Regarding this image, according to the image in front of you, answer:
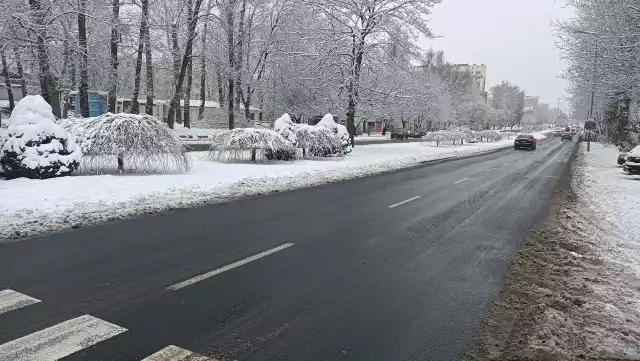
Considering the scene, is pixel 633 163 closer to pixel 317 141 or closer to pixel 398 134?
pixel 317 141

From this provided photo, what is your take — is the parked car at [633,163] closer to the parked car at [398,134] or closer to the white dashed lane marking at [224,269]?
the white dashed lane marking at [224,269]

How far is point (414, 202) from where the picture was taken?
11.9 meters

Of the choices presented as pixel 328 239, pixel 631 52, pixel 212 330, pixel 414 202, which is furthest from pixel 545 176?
pixel 212 330

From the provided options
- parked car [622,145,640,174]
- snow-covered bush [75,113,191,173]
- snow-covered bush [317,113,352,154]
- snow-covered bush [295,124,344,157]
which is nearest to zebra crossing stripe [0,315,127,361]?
snow-covered bush [75,113,191,173]

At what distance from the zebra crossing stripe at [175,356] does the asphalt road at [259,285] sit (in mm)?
85

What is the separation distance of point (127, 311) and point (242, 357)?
59.1 inches

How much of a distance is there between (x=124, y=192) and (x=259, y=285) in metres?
7.28

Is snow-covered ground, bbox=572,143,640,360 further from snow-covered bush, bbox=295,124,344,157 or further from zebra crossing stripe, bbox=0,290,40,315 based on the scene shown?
snow-covered bush, bbox=295,124,344,157

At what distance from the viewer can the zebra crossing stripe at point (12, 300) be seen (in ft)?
14.3

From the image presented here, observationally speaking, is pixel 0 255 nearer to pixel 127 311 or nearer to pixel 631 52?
pixel 127 311

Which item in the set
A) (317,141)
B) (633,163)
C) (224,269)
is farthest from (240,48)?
(224,269)

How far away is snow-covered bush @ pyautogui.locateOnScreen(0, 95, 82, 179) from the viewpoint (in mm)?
12156

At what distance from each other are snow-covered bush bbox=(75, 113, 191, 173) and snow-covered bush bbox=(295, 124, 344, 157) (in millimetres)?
9163

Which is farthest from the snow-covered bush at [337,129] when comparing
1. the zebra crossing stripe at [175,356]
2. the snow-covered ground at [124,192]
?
the zebra crossing stripe at [175,356]
